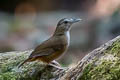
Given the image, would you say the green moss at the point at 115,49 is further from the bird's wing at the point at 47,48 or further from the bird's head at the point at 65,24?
the bird's head at the point at 65,24

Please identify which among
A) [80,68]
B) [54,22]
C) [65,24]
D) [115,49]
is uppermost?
[54,22]

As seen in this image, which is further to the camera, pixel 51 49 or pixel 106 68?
pixel 51 49

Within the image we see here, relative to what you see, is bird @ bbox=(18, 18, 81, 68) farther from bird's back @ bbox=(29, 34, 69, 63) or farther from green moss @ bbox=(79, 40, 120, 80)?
green moss @ bbox=(79, 40, 120, 80)

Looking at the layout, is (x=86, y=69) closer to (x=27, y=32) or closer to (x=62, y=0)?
(x=27, y=32)

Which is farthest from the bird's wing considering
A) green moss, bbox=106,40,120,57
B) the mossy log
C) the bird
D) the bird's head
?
green moss, bbox=106,40,120,57

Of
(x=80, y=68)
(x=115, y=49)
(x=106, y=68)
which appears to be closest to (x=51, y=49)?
(x=80, y=68)

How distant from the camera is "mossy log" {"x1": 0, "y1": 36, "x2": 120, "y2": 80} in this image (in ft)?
10.8

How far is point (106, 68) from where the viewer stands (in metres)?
3.29

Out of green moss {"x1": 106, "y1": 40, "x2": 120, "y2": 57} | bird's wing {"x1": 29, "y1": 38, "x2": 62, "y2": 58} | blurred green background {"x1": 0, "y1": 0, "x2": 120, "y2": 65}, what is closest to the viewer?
green moss {"x1": 106, "y1": 40, "x2": 120, "y2": 57}

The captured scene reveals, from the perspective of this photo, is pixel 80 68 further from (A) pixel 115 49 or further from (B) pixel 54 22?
(B) pixel 54 22

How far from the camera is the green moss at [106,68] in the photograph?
3205 millimetres

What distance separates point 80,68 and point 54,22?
16252 millimetres

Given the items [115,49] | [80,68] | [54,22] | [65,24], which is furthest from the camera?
[54,22]

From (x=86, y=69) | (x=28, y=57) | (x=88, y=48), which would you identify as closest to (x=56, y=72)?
(x=28, y=57)
